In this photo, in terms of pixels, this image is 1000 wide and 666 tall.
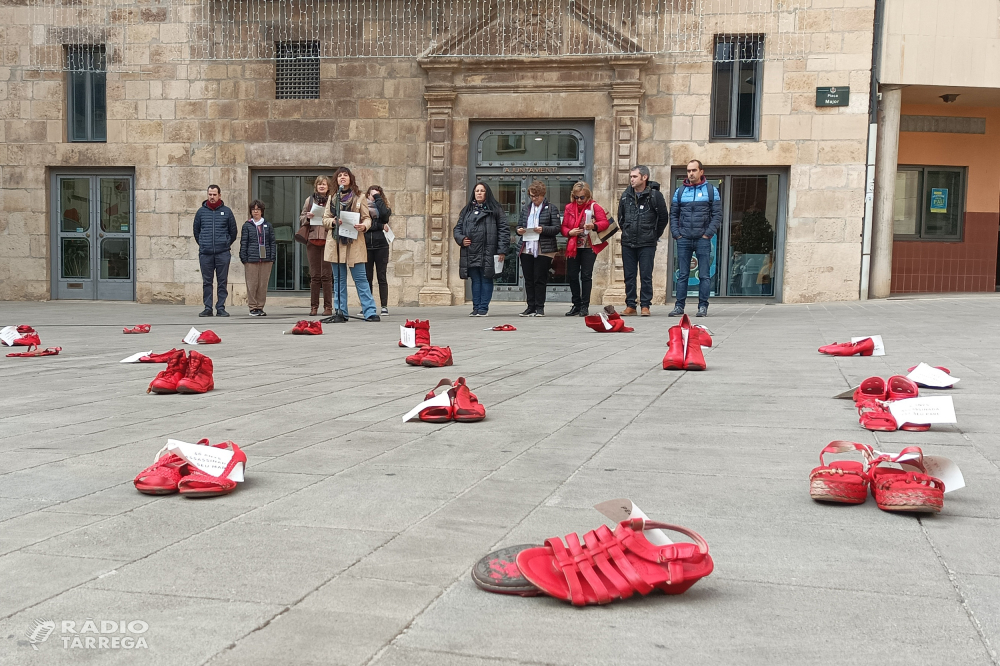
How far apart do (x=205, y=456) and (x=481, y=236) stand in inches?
448

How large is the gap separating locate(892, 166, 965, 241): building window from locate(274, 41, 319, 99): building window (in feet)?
39.6

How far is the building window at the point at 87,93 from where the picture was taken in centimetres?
1991

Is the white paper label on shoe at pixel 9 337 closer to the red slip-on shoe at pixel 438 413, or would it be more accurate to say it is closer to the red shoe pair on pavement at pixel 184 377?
the red shoe pair on pavement at pixel 184 377

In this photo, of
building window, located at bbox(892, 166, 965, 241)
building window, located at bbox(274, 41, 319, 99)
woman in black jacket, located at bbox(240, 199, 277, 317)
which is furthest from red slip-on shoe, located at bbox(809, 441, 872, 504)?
building window, located at bbox(892, 166, 965, 241)

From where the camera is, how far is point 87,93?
1998 centimetres

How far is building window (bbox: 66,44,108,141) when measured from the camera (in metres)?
19.9

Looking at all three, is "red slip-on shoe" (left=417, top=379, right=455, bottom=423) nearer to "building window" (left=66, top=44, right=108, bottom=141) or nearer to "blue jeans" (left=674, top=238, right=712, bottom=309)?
"blue jeans" (left=674, top=238, right=712, bottom=309)

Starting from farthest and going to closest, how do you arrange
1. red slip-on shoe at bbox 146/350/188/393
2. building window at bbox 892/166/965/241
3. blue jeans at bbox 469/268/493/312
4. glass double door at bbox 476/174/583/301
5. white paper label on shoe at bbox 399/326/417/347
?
1. building window at bbox 892/166/965/241
2. glass double door at bbox 476/174/583/301
3. blue jeans at bbox 469/268/493/312
4. white paper label on shoe at bbox 399/326/417/347
5. red slip-on shoe at bbox 146/350/188/393

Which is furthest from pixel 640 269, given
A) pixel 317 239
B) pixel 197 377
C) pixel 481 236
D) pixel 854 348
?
pixel 197 377

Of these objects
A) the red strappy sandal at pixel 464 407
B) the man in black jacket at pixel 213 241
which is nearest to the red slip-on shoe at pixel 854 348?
the red strappy sandal at pixel 464 407

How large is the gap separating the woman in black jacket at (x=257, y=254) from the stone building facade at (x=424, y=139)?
145 inches

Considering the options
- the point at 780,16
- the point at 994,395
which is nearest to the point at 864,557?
the point at 994,395

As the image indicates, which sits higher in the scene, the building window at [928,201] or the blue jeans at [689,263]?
the building window at [928,201]

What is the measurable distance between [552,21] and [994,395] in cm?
1404
